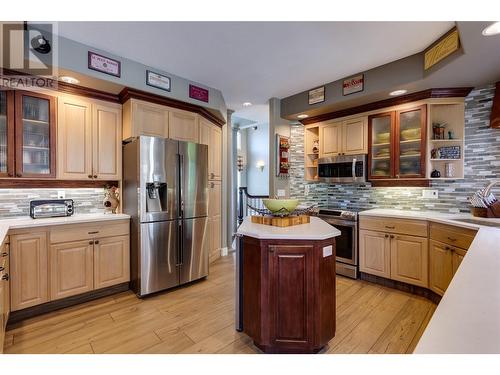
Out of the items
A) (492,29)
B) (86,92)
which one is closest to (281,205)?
(492,29)

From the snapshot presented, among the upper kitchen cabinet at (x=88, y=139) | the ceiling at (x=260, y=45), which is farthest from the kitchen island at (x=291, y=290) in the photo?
the upper kitchen cabinet at (x=88, y=139)

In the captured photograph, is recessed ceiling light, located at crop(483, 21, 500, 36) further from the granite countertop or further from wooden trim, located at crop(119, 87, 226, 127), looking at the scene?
the granite countertop

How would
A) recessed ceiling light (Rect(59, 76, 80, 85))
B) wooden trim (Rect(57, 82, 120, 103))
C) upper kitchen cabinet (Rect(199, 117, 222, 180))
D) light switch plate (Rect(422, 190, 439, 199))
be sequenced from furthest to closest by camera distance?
1. upper kitchen cabinet (Rect(199, 117, 222, 180))
2. light switch plate (Rect(422, 190, 439, 199))
3. wooden trim (Rect(57, 82, 120, 103))
4. recessed ceiling light (Rect(59, 76, 80, 85))

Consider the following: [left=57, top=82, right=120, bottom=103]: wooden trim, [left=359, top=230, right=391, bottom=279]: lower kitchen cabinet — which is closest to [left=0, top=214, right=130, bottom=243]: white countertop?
[left=57, top=82, right=120, bottom=103]: wooden trim

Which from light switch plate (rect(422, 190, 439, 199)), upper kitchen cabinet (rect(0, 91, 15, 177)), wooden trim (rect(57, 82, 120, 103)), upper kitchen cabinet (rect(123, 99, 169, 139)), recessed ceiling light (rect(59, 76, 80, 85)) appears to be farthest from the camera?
light switch plate (rect(422, 190, 439, 199))

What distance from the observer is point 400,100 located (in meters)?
3.18

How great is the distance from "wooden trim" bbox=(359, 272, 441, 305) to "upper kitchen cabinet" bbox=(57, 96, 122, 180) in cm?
347

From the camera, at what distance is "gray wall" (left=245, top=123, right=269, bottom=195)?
23.3 feet

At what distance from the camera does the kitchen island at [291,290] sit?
5.71ft

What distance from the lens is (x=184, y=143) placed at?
307 cm

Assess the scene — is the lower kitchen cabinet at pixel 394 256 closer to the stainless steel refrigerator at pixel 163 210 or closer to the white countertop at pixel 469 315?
the white countertop at pixel 469 315

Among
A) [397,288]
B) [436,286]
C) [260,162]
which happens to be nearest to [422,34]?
[436,286]

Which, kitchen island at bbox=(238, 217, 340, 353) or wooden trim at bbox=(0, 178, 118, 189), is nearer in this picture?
kitchen island at bbox=(238, 217, 340, 353)
